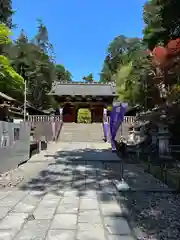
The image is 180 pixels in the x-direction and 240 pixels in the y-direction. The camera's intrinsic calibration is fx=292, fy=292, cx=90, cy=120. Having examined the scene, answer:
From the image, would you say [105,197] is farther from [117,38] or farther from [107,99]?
[117,38]

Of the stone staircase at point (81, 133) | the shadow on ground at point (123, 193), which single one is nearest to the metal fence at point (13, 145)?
the shadow on ground at point (123, 193)

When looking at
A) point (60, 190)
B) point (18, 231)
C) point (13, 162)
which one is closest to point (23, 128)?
point (13, 162)

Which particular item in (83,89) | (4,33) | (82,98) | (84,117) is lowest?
(84,117)

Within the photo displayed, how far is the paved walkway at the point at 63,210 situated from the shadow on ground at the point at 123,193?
23mm

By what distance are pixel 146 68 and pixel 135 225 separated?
17.5 metres

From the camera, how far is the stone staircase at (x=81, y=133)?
23.1 metres

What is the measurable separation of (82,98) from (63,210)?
27878 millimetres

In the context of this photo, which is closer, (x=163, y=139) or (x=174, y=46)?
(x=174, y=46)

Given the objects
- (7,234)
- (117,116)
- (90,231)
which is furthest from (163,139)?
(7,234)

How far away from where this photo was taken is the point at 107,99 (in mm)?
31984

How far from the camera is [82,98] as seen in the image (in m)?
32.2

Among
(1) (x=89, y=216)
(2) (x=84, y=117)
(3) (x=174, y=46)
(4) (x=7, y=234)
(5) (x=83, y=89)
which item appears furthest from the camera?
(2) (x=84, y=117)

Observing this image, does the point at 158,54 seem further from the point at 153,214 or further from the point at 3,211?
the point at 3,211

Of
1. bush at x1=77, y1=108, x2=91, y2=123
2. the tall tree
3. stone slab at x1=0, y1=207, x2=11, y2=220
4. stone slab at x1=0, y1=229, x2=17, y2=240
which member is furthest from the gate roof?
stone slab at x1=0, y1=229, x2=17, y2=240
